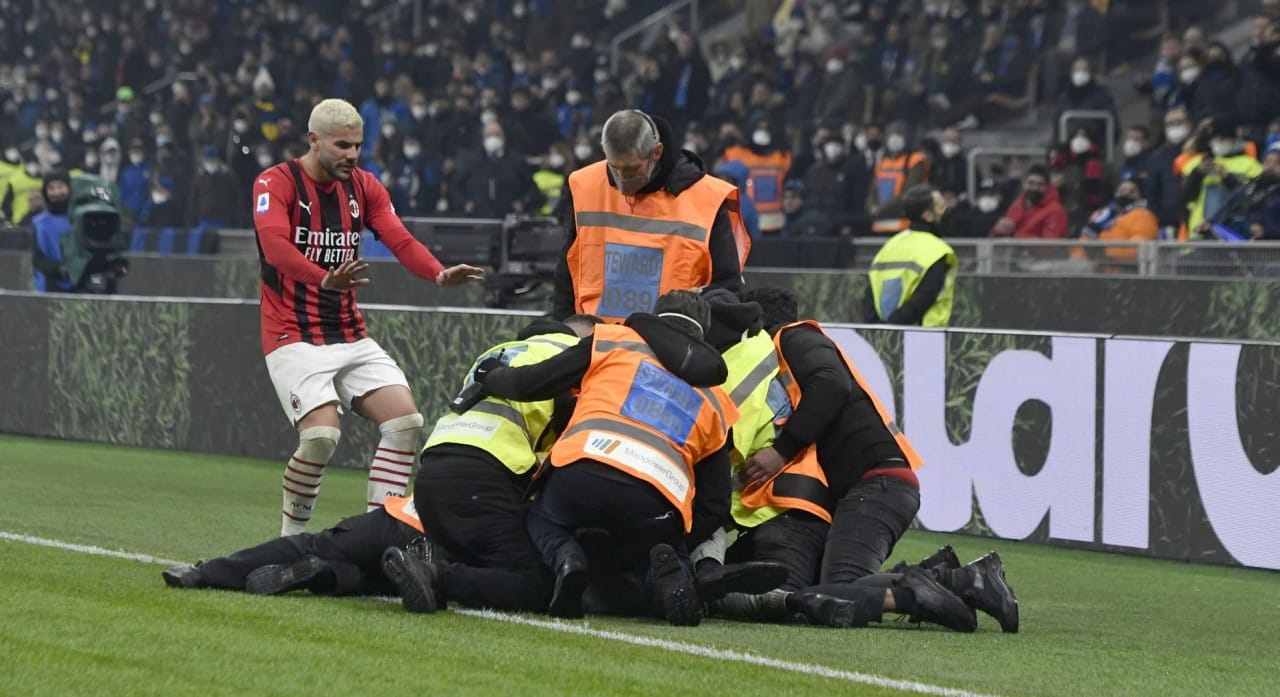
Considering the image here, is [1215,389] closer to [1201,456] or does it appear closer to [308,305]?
[1201,456]

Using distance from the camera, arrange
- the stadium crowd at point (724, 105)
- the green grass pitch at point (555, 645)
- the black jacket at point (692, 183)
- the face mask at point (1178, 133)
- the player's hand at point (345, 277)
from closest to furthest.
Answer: the green grass pitch at point (555, 645) → the black jacket at point (692, 183) → the player's hand at point (345, 277) → the face mask at point (1178, 133) → the stadium crowd at point (724, 105)

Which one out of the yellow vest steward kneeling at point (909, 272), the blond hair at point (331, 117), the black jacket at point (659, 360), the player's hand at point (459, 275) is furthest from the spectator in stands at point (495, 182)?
the black jacket at point (659, 360)

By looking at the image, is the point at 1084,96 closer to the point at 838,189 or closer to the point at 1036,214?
the point at 1036,214

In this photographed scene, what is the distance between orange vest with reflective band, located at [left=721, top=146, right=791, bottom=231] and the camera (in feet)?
74.1

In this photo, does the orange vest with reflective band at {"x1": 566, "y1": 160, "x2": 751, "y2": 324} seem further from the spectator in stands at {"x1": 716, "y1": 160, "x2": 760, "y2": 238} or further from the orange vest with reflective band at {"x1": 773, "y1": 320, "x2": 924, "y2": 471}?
the spectator in stands at {"x1": 716, "y1": 160, "x2": 760, "y2": 238}

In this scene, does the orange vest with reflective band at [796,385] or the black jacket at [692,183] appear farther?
the black jacket at [692,183]

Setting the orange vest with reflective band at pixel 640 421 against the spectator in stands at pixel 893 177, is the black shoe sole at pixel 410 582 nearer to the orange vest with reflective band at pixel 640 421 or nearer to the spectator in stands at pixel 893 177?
the orange vest with reflective band at pixel 640 421

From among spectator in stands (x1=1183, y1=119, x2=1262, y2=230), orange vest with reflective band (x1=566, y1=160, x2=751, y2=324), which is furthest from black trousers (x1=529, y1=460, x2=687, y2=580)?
spectator in stands (x1=1183, y1=119, x2=1262, y2=230)

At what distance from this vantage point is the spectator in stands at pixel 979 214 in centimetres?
2012

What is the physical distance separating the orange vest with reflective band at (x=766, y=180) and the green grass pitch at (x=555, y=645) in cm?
1234

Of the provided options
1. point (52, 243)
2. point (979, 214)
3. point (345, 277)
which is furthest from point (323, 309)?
point (979, 214)

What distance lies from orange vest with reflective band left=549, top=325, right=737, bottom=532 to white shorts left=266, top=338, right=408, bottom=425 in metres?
2.06

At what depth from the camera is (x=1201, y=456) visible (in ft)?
36.3

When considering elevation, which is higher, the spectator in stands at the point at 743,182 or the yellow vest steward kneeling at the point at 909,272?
the spectator in stands at the point at 743,182
